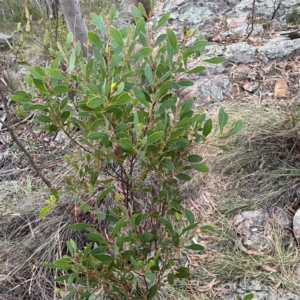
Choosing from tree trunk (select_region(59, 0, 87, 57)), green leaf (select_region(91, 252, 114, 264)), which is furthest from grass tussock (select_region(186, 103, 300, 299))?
tree trunk (select_region(59, 0, 87, 57))

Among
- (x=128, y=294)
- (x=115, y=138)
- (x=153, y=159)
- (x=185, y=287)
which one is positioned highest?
(x=115, y=138)

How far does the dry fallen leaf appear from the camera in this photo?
10.0 feet

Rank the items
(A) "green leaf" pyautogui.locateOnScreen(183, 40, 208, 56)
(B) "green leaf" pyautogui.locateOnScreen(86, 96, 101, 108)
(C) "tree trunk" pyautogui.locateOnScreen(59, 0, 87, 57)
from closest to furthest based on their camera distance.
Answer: (B) "green leaf" pyautogui.locateOnScreen(86, 96, 101, 108) → (A) "green leaf" pyautogui.locateOnScreen(183, 40, 208, 56) → (C) "tree trunk" pyautogui.locateOnScreen(59, 0, 87, 57)

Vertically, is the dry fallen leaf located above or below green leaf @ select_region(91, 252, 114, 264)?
below

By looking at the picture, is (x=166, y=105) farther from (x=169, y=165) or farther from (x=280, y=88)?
(x=280, y=88)

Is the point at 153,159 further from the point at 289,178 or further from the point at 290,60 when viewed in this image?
the point at 290,60

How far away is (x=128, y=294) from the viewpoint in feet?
4.92

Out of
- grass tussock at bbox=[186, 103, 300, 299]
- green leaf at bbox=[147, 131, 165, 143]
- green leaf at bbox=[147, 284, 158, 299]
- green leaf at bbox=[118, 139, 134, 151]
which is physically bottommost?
grass tussock at bbox=[186, 103, 300, 299]

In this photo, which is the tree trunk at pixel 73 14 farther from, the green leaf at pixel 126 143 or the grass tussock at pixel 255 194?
the green leaf at pixel 126 143

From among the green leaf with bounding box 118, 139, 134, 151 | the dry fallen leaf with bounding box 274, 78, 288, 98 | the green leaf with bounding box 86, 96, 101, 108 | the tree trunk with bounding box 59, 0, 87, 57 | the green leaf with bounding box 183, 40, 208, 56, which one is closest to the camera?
the green leaf with bounding box 86, 96, 101, 108

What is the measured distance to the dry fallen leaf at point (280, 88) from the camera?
3062 millimetres

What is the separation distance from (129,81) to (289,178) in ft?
4.56

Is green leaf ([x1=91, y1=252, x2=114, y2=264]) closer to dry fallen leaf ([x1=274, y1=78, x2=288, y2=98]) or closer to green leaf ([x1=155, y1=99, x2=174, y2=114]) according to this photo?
green leaf ([x1=155, y1=99, x2=174, y2=114])

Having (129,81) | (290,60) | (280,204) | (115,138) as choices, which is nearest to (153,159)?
(115,138)
